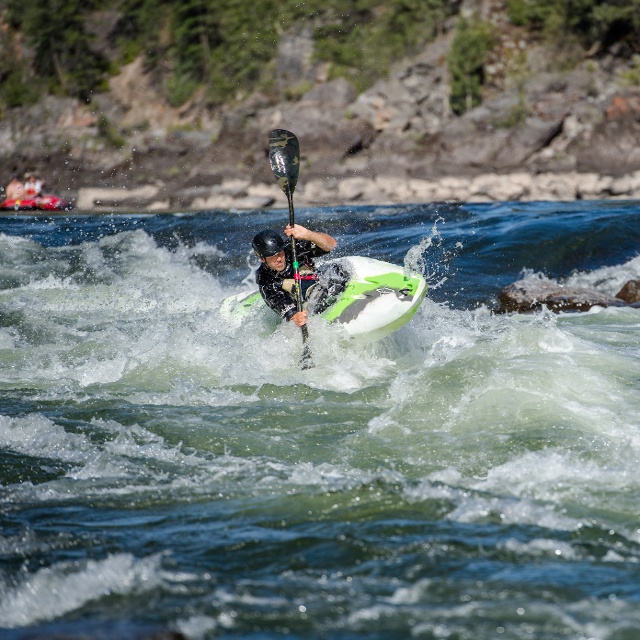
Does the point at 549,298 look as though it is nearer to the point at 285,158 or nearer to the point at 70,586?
the point at 285,158

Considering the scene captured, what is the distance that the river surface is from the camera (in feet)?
9.77

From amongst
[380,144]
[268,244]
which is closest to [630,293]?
[268,244]

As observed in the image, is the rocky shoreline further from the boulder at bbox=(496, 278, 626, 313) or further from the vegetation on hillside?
the boulder at bbox=(496, 278, 626, 313)

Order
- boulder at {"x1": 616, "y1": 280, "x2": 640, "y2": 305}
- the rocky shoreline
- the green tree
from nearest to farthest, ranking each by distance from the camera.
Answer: boulder at {"x1": 616, "y1": 280, "x2": 640, "y2": 305} → the rocky shoreline → the green tree

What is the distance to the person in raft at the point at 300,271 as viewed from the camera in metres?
6.23

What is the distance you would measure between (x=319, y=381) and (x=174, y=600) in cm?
336

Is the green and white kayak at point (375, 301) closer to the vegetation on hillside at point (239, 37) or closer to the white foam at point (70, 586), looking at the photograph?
the white foam at point (70, 586)

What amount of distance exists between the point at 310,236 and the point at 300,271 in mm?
369

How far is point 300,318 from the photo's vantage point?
632 cm

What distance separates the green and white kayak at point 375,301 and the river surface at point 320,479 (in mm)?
185

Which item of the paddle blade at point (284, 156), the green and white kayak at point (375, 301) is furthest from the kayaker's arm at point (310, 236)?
the paddle blade at point (284, 156)

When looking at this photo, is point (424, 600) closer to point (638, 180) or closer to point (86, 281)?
point (86, 281)

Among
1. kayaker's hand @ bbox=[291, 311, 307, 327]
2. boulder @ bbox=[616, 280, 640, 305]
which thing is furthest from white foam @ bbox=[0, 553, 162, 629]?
boulder @ bbox=[616, 280, 640, 305]

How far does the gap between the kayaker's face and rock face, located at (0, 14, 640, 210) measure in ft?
60.2
